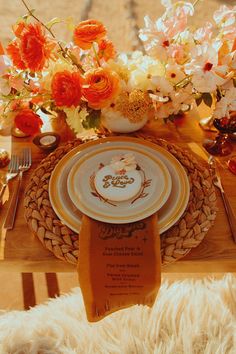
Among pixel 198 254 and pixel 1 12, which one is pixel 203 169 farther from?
pixel 1 12

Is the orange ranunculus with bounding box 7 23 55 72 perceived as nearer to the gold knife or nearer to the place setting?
the place setting

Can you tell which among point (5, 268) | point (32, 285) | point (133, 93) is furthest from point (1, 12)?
point (5, 268)

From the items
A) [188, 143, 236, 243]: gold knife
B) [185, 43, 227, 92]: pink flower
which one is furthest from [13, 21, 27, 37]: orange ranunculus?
[188, 143, 236, 243]: gold knife

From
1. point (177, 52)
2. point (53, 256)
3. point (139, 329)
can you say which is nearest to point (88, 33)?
point (177, 52)

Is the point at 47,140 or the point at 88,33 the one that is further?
the point at 47,140

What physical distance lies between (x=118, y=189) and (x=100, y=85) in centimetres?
20

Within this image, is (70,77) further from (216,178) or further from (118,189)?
(216,178)

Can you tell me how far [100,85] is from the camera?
0.69m

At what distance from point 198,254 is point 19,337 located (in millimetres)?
528

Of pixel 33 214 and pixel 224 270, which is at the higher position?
pixel 33 214

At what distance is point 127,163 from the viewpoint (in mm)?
693

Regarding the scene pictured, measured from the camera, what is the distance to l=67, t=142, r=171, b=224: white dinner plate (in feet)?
2.05

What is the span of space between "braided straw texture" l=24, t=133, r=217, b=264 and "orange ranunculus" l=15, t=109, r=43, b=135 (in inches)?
5.1

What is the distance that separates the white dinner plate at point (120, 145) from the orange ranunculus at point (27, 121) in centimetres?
12
